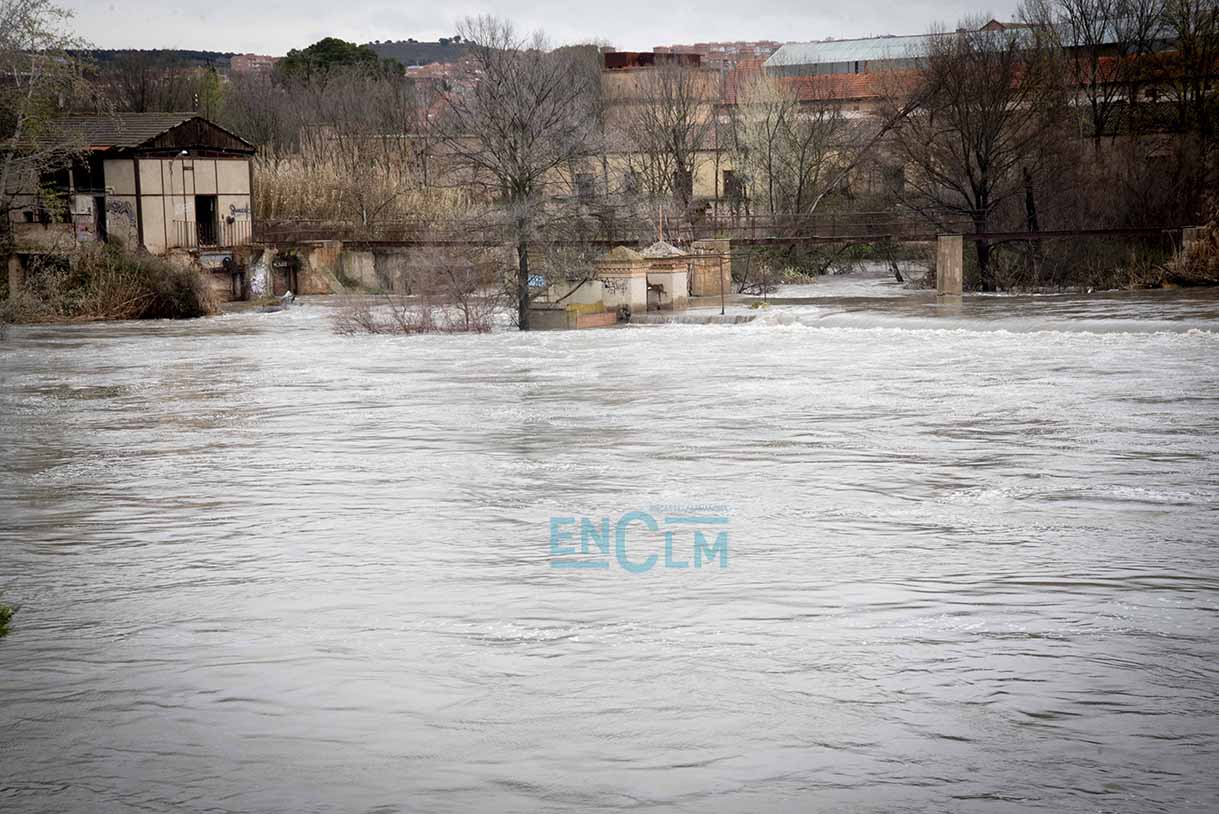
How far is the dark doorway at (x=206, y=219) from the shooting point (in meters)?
59.2

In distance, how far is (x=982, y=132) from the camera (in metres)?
57.2

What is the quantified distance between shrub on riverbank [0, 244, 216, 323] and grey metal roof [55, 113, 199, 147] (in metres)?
9.19

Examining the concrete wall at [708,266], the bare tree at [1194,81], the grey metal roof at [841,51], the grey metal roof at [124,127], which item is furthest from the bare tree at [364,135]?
the bare tree at [1194,81]

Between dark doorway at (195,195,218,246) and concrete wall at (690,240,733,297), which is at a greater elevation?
dark doorway at (195,195,218,246)

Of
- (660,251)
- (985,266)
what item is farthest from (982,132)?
(660,251)

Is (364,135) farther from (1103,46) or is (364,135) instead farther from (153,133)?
(1103,46)

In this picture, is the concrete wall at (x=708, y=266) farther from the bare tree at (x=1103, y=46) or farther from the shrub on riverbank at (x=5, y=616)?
the shrub on riverbank at (x=5, y=616)

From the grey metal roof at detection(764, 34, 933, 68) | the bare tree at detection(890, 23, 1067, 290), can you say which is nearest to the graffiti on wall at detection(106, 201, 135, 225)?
the bare tree at detection(890, 23, 1067, 290)

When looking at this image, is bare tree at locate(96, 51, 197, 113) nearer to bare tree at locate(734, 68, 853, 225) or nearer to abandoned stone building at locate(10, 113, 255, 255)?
abandoned stone building at locate(10, 113, 255, 255)

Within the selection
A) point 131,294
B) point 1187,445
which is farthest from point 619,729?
point 131,294

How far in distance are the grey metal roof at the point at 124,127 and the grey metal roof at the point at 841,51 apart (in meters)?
51.4

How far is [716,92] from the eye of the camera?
90625 mm

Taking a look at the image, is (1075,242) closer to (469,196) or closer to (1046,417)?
(469,196)

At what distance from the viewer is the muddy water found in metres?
7.88
